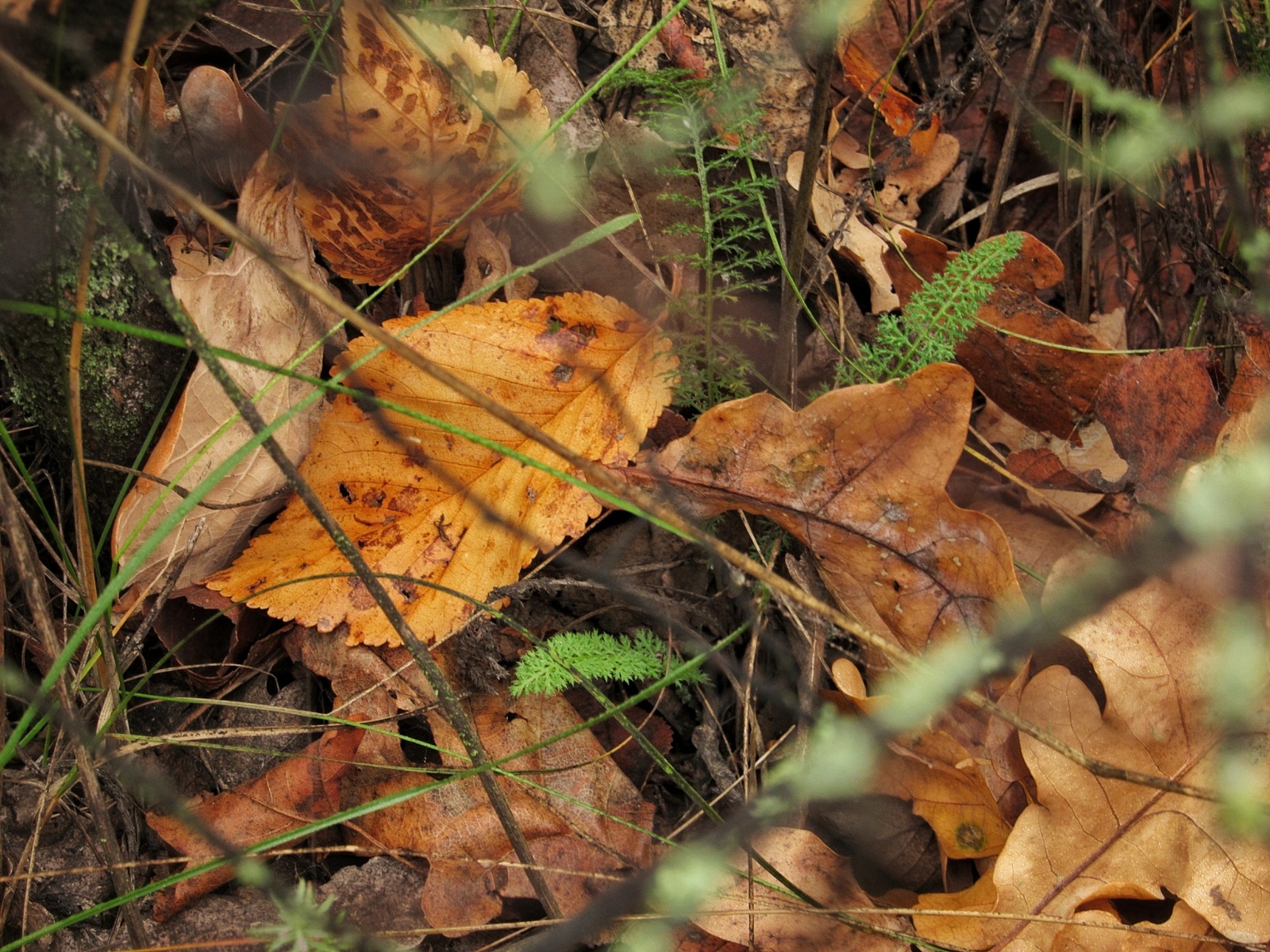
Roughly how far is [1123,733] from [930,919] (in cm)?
40

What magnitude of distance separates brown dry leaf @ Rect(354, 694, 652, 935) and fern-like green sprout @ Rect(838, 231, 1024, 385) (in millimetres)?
795

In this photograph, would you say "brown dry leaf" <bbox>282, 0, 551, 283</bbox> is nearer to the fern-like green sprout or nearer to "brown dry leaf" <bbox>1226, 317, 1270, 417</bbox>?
the fern-like green sprout

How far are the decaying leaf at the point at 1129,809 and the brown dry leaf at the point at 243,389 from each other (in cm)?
128

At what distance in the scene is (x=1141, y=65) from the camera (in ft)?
6.57

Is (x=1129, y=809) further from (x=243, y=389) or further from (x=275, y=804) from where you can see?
(x=243, y=389)

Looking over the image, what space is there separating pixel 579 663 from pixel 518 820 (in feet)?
0.91

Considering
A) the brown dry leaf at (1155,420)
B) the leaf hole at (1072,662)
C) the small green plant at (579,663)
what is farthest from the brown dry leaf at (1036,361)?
the small green plant at (579,663)

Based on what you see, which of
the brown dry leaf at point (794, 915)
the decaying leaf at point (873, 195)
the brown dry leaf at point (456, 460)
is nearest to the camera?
the brown dry leaf at point (794, 915)

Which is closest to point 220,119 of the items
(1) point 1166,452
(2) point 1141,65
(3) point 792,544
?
(3) point 792,544

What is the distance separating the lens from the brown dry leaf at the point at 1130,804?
1.30 metres

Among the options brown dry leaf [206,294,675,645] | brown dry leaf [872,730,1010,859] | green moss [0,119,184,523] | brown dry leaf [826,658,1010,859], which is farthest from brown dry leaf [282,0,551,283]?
brown dry leaf [872,730,1010,859]

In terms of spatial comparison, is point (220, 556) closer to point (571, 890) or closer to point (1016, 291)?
point (571, 890)

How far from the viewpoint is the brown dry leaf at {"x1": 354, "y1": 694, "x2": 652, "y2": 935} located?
1.43m

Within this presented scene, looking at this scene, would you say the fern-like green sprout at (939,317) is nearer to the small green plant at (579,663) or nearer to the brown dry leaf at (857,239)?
the brown dry leaf at (857,239)
